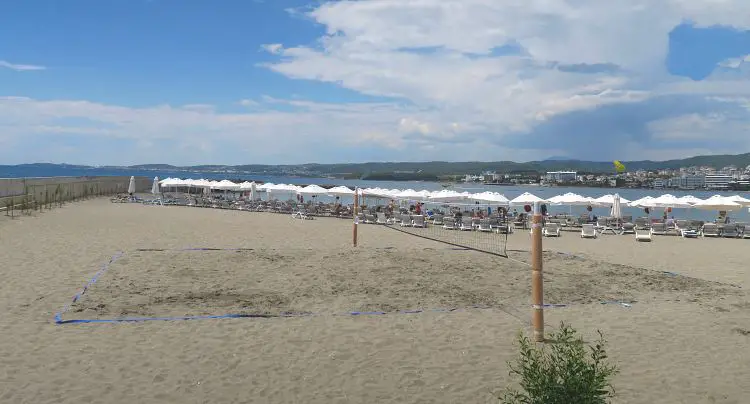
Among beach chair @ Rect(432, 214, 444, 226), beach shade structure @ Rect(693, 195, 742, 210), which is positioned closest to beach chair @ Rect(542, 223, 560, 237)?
beach chair @ Rect(432, 214, 444, 226)

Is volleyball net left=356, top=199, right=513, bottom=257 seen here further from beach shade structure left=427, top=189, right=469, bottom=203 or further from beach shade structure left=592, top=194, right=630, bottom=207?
beach shade structure left=592, top=194, right=630, bottom=207

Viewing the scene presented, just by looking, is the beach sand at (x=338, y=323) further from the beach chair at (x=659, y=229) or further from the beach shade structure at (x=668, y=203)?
the beach shade structure at (x=668, y=203)

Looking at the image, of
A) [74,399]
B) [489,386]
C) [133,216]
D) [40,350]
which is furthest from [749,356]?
[133,216]

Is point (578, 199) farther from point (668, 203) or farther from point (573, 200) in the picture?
point (668, 203)

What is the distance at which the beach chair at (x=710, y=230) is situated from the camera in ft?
68.9

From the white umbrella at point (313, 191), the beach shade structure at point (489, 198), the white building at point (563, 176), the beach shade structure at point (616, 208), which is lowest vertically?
the beach shade structure at point (616, 208)

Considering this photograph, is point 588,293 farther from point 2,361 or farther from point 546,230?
point 546,230

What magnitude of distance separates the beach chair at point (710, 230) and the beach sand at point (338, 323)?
7734 mm

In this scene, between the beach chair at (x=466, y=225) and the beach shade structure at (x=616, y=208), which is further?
the beach shade structure at (x=616, y=208)

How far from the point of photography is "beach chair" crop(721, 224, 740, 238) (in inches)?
824

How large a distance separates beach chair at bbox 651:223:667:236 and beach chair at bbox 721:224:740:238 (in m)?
2.02

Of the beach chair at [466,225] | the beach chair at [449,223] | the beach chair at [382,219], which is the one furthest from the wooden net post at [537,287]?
the beach chair at [382,219]

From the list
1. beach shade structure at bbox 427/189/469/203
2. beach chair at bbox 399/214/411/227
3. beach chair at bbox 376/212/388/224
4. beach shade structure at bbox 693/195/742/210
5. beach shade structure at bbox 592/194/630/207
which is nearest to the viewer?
beach shade structure at bbox 693/195/742/210

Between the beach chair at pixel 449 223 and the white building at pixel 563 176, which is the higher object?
the white building at pixel 563 176
